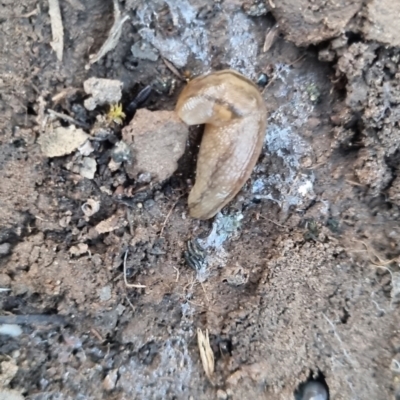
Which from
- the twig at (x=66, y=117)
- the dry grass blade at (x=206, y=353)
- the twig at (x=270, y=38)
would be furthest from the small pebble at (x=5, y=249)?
the twig at (x=270, y=38)

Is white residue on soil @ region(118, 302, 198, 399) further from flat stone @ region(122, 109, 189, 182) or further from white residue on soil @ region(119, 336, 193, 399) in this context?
flat stone @ region(122, 109, 189, 182)

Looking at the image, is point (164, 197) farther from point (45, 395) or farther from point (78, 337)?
point (45, 395)

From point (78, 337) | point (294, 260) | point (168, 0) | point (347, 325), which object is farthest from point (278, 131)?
point (78, 337)

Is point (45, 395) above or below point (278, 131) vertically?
below

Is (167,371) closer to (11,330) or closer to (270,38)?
(11,330)

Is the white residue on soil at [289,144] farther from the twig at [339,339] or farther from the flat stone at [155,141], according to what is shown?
the twig at [339,339]

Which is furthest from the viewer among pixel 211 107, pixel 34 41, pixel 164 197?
pixel 164 197

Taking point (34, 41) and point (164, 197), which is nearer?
point (34, 41)
